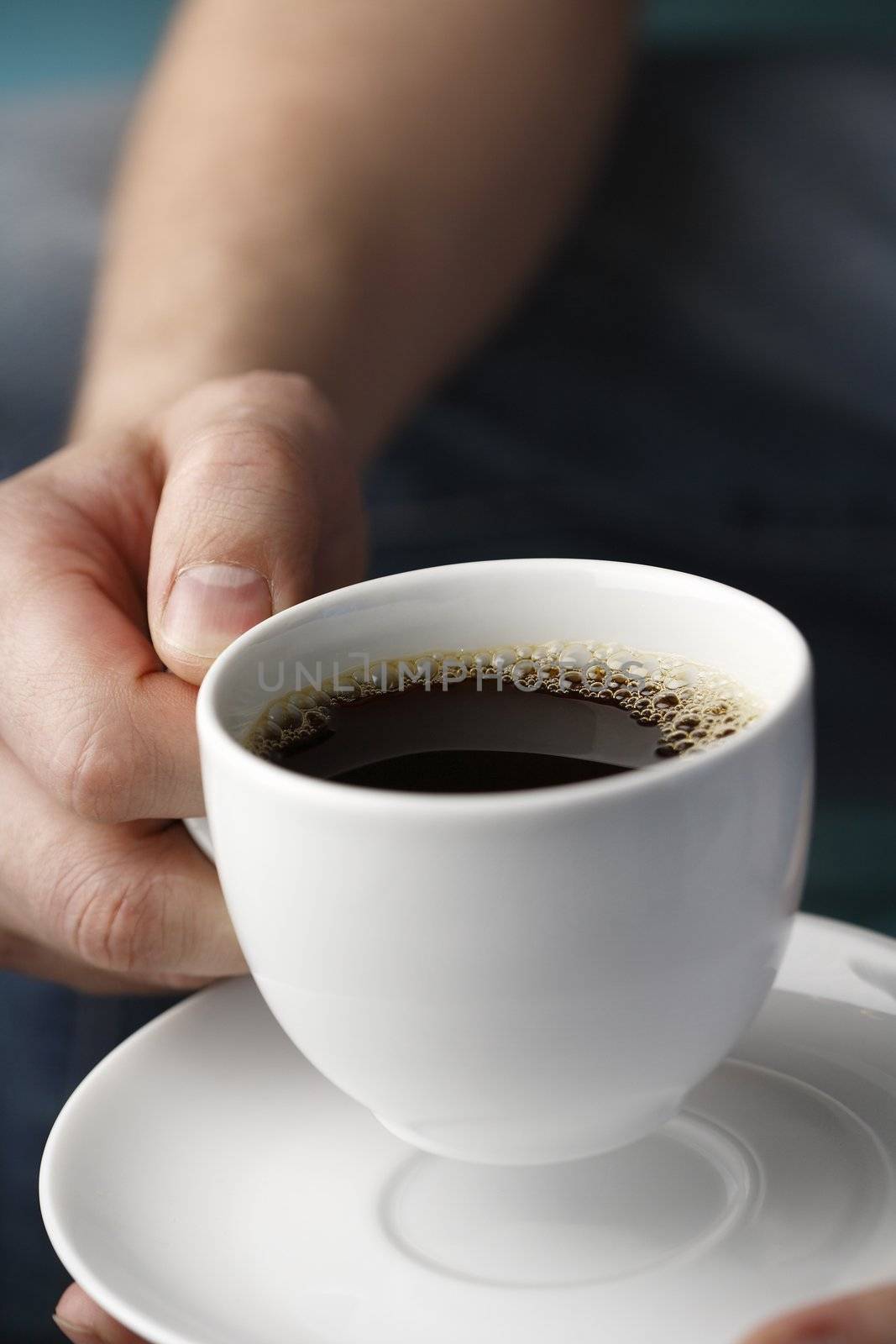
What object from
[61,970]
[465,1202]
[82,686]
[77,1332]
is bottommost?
[61,970]

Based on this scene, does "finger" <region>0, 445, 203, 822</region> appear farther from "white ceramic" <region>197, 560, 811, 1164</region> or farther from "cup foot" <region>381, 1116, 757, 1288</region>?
"cup foot" <region>381, 1116, 757, 1288</region>

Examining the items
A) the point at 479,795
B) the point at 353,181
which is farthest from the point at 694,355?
the point at 479,795

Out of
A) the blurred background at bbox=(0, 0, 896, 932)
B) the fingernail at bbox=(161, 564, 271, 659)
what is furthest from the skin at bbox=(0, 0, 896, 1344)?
the blurred background at bbox=(0, 0, 896, 932)

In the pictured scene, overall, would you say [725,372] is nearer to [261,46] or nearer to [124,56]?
[261,46]

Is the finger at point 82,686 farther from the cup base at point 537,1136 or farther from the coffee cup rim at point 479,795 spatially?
the cup base at point 537,1136

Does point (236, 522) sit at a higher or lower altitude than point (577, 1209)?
higher

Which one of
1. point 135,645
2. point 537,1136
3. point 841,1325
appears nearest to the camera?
point 841,1325

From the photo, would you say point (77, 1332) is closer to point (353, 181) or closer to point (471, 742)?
point (471, 742)

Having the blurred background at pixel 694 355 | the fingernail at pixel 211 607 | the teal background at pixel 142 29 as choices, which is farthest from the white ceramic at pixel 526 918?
the teal background at pixel 142 29

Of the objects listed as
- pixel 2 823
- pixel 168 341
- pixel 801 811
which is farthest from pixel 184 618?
pixel 168 341
